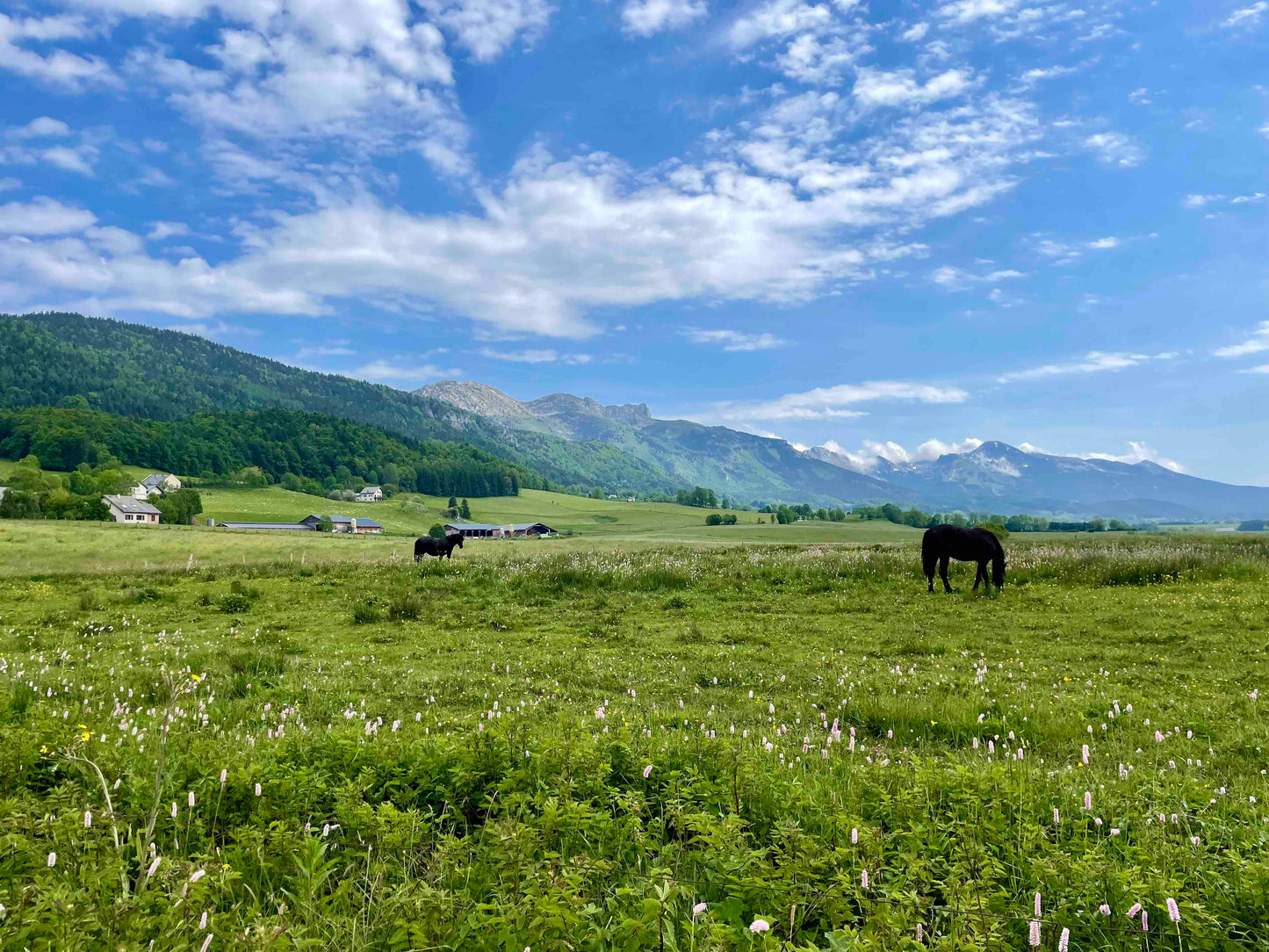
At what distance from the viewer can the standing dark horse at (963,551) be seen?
79.8 ft

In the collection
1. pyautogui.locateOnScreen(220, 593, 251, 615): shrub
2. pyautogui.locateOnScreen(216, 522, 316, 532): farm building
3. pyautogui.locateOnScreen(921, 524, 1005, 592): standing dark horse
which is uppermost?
pyautogui.locateOnScreen(921, 524, 1005, 592): standing dark horse

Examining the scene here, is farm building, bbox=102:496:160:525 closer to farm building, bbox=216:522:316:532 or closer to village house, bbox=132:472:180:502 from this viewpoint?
farm building, bbox=216:522:316:532

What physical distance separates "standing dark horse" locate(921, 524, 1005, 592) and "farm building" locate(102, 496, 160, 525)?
146 metres

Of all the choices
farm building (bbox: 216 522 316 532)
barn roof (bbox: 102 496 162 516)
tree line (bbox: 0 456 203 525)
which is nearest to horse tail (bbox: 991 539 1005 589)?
tree line (bbox: 0 456 203 525)

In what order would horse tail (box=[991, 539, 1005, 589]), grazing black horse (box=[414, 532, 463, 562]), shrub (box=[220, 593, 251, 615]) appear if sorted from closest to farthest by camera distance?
shrub (box=[220, 593, 251, 615])
horse tail (box=[991, 539, 1005, 589])
grazing black horse (box=[414, 532, 463, 562])

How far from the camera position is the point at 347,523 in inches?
6152

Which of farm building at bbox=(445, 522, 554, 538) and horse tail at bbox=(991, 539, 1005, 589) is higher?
horse tail at bbox=(991, 539, 1005, 589)

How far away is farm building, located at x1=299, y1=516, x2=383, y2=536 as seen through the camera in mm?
152875

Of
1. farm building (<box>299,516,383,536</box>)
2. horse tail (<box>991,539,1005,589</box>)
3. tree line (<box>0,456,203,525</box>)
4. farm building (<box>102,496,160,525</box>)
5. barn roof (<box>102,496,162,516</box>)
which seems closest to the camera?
horse tail (<box>991,539,1005,589</box>)

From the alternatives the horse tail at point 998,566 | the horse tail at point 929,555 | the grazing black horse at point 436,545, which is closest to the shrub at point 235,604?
the grazing black horse at point 436,545

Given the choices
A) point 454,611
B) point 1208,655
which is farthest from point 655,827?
point 454,611

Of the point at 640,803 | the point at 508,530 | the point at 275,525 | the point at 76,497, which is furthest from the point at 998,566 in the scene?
the point at 275,525

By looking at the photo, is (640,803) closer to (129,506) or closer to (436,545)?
(436,545)

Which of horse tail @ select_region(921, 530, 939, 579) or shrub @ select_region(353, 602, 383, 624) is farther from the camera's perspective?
horse tail @ select_region(921, 530, 939, 579)
